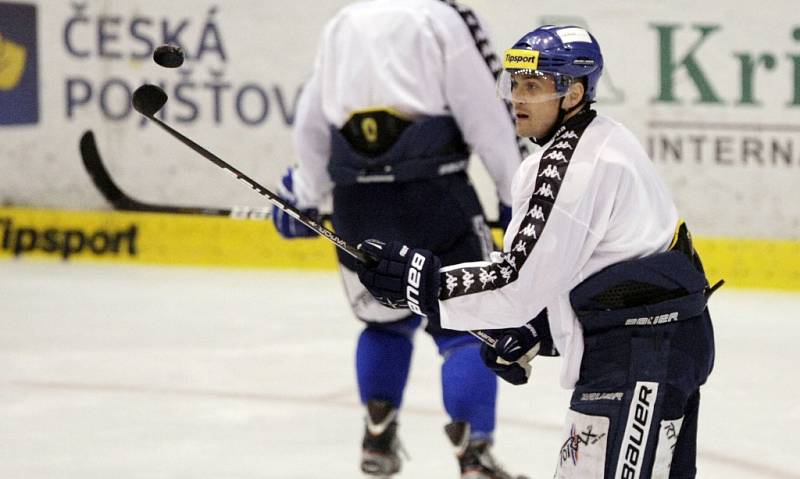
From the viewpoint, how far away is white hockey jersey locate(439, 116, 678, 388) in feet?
7.47

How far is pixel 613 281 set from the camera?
2346 millimetres

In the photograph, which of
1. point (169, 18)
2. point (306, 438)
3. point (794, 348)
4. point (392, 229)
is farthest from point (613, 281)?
point (169, 18)

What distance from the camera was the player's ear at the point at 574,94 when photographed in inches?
94.8

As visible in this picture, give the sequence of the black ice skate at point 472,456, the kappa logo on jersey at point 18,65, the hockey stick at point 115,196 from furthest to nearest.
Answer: the kappa logo on jersey at point 18,65, the black ice skate at point 472,456, the hockey stick at point 115,196

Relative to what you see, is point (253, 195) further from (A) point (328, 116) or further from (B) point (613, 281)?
(B) point (613, 281)

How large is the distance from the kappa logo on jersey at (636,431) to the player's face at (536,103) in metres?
0.41

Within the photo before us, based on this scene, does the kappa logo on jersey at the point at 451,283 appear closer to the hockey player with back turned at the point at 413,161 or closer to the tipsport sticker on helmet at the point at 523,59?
the tipsport sticker on helmet at the point at 523,59

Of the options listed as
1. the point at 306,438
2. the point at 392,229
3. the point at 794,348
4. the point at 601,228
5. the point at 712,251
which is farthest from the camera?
the point at 712,251

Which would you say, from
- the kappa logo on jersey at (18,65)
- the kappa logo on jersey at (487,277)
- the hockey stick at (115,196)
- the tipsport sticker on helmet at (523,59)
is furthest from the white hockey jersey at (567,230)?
the kappa logo on jersey at (18,65)

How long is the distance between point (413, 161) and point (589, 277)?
1.07 m

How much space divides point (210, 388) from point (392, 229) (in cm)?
132

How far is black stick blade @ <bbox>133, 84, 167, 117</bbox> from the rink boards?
3896 millimetres

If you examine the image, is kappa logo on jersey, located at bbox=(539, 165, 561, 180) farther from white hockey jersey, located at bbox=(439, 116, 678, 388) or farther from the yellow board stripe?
the yellow board stripe

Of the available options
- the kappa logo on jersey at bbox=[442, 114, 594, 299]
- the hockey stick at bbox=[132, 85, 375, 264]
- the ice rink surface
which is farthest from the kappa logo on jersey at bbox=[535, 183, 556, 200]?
the ice rink surface
